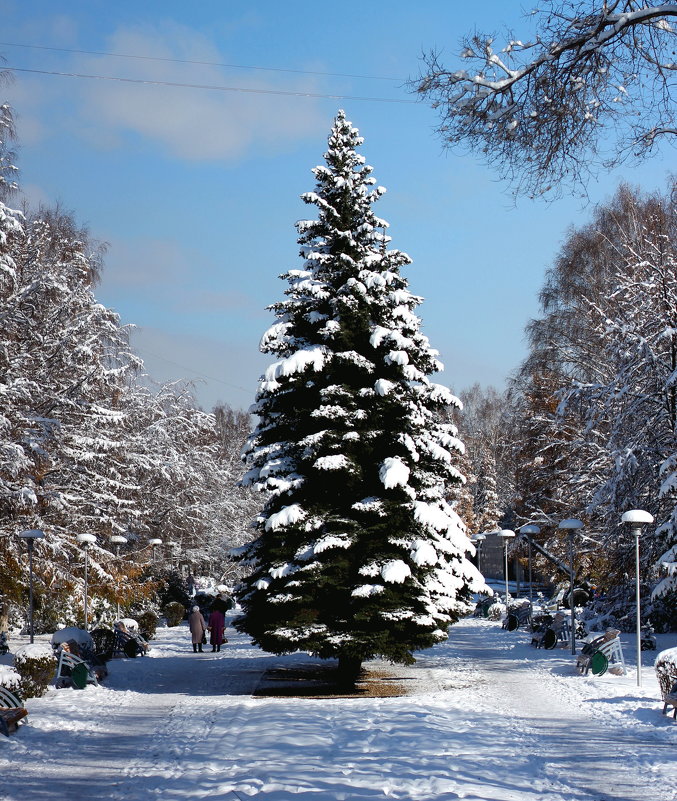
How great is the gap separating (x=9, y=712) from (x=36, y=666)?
5010 mm

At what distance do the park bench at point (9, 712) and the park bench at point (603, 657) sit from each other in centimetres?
1019

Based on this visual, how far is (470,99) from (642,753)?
7.20 meters

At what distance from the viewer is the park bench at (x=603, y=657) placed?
671 inches

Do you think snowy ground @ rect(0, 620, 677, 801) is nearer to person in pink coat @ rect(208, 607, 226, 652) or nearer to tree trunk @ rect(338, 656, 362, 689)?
tree trunk @ rect(338, 656, 362, 689)

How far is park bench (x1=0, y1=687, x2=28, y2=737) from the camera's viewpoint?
10.8 meters

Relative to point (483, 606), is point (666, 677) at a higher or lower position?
lower

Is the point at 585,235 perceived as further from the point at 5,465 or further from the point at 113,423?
the point at 5,465

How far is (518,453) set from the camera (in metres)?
37.2

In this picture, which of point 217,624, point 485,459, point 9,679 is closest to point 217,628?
point 217,624

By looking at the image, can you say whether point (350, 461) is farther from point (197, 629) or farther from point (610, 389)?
point (197, 629)

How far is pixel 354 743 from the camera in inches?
417

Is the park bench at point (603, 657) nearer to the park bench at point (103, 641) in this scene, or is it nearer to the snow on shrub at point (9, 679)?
the park bench at point (103, 641)

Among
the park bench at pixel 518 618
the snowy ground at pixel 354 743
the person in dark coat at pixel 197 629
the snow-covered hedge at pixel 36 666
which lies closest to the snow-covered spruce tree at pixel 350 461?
the snowy ground at pixel 354 743

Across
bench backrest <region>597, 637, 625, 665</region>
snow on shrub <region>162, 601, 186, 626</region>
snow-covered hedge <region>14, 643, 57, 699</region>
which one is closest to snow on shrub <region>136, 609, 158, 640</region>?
snow on shrub <region>162, 601, 186, 626</region>
